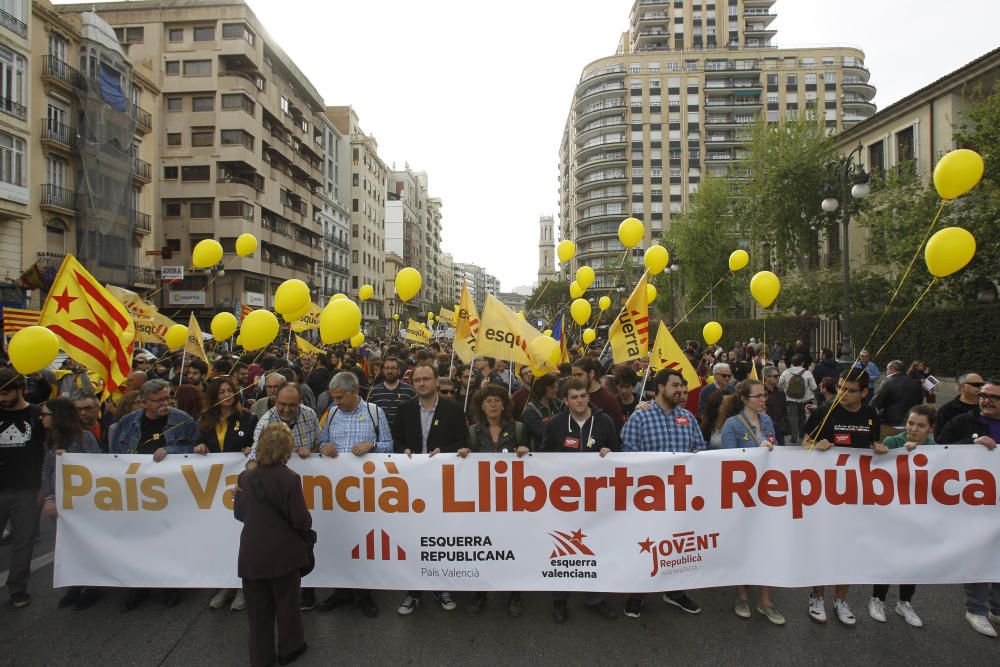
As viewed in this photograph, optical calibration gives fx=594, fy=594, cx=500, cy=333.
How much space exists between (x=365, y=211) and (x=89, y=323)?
65952 mm

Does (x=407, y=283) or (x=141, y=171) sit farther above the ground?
(x=141, y=171)

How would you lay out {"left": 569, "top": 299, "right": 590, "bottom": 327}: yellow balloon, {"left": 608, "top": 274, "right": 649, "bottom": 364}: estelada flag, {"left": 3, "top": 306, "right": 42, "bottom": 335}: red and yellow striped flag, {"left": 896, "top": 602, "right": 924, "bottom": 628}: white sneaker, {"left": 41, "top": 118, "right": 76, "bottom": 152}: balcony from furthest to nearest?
{"left": 41, "top": 118, "right": 76, "bottom": 152}: balcony, {"left": 569, "top": 299, "right": 590, "bottom": 327}: yellow balloon, {"left": 3, "top": 306, "right": 42, "bottom": 335}: red and yellow striped flag, {"left": 608, "top": 274, "right": 649, "bottom": 364}: estelada flag, {"left": 896, "top": 602, "right": 924, "bottom": 628}: white sneaker

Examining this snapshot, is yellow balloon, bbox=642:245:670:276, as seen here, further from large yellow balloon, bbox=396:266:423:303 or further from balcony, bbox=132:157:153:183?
balcony, bbox=132:157:153:183

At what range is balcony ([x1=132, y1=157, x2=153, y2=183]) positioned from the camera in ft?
101

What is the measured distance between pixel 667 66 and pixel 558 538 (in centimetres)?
8791

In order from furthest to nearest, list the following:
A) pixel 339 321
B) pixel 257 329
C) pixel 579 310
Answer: pixel 579 310 → pixel 257 329 → pixel 339 321

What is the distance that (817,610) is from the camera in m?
4.21

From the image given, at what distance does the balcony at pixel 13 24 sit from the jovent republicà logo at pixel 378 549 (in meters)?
26.8

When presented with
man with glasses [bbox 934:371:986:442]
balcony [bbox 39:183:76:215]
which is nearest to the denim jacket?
man with glasses [bbox 934:371:986:442]

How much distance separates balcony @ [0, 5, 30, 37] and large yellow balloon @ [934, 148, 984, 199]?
A: 28584 mm

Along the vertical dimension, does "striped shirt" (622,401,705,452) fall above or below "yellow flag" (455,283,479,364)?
below

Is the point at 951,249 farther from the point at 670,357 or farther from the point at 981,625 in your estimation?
the point at 670,357

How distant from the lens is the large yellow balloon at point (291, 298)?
657 centimetres

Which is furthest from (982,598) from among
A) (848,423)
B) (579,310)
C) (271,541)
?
(579,310)
